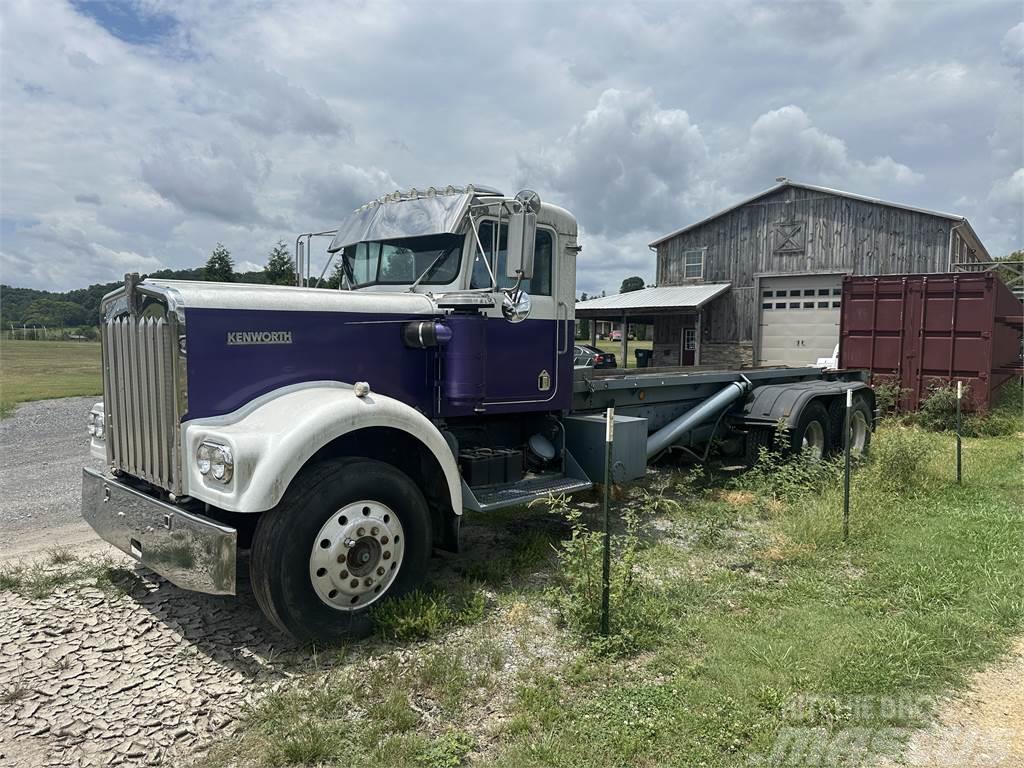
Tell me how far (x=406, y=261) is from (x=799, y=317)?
1850 centimetres

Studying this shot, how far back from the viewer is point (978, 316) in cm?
1205

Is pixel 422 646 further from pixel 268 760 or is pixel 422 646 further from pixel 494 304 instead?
pixel 494 304

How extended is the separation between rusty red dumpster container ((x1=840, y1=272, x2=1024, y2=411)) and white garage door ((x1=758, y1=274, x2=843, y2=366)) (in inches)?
271

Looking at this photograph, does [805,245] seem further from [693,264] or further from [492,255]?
[492,255]

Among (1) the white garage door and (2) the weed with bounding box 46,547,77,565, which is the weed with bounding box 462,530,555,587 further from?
(1) the white garage door

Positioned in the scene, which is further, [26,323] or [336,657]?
[26,323]

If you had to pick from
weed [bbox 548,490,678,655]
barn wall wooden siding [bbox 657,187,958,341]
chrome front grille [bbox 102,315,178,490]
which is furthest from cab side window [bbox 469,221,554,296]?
barn wall wooden siding [bbox 657,187,958,341]

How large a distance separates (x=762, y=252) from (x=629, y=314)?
4410 millimetres

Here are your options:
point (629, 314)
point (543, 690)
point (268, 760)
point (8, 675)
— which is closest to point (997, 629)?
point (543, 690)

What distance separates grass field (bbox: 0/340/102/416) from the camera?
54.1 ft

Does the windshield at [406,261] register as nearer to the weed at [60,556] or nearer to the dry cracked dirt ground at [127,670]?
the dry cracked dirt ground at [127,670]

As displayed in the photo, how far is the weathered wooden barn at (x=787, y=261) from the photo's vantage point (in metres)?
19.8

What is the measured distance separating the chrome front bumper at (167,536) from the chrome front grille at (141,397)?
6.8 inches

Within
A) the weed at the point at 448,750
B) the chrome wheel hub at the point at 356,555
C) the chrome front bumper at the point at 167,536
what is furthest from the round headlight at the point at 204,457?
the weed at the point at 448,750
